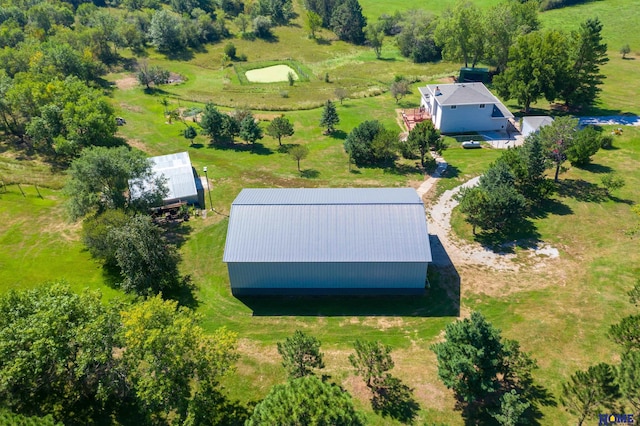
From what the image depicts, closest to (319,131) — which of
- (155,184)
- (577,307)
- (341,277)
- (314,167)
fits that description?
(314,167)

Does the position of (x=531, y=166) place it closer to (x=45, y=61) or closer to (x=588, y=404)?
(x=588, y=404)

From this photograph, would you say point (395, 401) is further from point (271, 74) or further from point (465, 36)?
point (271, 74)

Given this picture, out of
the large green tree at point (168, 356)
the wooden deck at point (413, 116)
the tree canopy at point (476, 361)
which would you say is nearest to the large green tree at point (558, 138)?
the wooden deck at point (413, 116)

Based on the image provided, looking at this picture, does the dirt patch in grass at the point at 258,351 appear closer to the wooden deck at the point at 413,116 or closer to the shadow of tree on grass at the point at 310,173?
the shadow of tree on grass at the point at 310,173

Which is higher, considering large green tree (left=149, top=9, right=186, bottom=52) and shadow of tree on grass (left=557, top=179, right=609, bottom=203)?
large green tree (left=149, top=9, right=186, bottom=52)

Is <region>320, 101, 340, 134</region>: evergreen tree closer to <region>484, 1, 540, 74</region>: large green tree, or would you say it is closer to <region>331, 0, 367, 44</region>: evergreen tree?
<region>484, 1, 540, 74</region>: large green tree

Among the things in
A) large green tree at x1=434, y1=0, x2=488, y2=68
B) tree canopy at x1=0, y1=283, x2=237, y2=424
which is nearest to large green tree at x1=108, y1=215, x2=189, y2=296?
tree canopy at x1=0, y1=283, x2=237, y2=424
